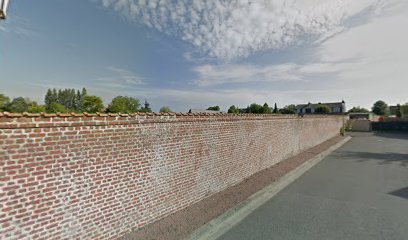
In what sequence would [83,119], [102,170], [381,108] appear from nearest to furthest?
[83,119]
[102,170]
[381,108]

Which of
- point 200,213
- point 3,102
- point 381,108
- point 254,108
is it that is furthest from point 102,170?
point 381,108

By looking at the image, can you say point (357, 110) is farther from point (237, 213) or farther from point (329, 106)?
point (237, 213)

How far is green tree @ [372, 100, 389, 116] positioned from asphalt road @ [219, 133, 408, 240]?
253 ft

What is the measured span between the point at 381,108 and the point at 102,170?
3502 inches

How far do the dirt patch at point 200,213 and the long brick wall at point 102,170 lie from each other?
19 centimetres

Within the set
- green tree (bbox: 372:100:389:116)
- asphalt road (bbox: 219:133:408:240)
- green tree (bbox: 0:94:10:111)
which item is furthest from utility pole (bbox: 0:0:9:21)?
green tree (bbox: 372:100:389:116)

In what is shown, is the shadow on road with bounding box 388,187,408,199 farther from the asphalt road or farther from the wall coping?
the wall coping

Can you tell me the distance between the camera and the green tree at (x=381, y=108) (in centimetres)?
7119

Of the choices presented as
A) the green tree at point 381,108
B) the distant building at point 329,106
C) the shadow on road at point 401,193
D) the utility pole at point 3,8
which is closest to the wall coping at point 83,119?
the utility pole at point 3,8

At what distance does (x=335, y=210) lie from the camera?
6066 mm

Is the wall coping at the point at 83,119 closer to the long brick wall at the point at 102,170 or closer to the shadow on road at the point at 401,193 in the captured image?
the long brick wall at the point at 102,170

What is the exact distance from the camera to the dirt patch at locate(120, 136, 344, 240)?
459 centimetres

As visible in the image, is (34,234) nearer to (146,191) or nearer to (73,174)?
(73,174)

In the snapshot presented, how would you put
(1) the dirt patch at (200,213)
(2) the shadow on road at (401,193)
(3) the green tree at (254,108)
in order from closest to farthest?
(1) the dirt patch at (200,213), (2) the shadow on road at (401,193), (3) the green tree at (254,108)
